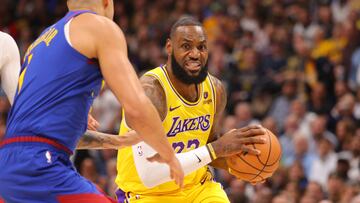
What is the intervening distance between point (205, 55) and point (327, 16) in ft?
27.4

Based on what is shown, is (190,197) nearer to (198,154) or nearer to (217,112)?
(198,154)

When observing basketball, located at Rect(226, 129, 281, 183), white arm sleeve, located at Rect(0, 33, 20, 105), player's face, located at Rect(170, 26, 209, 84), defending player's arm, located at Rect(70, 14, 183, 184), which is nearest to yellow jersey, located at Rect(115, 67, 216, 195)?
player's face, located at Rect(170, 26, 209, 84)

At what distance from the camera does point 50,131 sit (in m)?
4.72

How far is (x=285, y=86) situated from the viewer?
13.5 meters

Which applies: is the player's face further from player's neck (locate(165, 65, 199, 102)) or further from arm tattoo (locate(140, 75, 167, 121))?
arm tattoo (locate(140, 75, 167, 121))

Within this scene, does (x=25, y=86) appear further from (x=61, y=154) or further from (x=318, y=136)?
(x=318, y=136)

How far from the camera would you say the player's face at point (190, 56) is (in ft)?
22.5

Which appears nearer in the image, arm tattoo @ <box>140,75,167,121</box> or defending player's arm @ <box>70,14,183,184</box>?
defending player's arm @ <box>70,14,183,184</box>

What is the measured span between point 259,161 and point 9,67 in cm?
212

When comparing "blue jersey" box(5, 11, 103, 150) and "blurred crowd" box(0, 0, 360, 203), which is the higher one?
"blue jersey" box(5, 11, 103, 150)

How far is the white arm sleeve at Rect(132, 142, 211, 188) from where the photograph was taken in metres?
6.29

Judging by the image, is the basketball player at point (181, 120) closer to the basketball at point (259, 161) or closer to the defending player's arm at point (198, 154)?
the defending player's arm at point (198, 154)

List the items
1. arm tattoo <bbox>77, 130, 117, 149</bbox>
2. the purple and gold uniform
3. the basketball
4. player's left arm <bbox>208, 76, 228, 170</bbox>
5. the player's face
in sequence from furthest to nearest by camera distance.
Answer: player's left arm <bbox>208, 76, 228, 170</bbox>
the player's face
the basketball
arm tattoo <bbox>77, 130, 117, 149</bbox>
the purple and gold uniform

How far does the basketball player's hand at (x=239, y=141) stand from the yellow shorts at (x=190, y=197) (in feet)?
1.60
